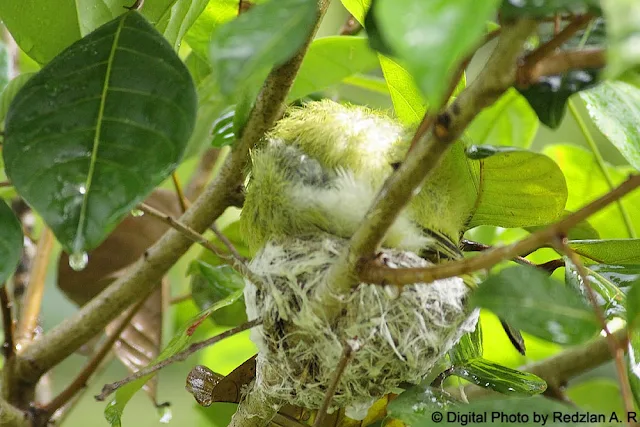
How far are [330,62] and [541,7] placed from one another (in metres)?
0.78

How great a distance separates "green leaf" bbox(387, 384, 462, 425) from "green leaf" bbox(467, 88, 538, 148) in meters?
0.79

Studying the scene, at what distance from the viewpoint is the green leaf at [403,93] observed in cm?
116

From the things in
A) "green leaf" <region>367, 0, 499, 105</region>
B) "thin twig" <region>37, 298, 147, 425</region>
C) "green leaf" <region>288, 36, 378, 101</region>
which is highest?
"green leaf" <region>367, 0, 499, 105</region>

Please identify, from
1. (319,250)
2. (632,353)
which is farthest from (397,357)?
(632,353)

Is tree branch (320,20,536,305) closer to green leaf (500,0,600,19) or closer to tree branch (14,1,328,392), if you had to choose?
green leaf (500,0,600,19)

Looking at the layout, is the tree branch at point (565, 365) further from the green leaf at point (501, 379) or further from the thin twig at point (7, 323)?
the thin twig at point (7, 323)

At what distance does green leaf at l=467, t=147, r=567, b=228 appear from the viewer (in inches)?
38.0

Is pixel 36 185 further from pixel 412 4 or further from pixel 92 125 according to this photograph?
pixel 412 4

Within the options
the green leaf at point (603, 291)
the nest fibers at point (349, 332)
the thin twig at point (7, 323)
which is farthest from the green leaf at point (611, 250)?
the thin twig at point (7, 323)

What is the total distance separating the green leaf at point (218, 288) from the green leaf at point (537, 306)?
2.31 ft

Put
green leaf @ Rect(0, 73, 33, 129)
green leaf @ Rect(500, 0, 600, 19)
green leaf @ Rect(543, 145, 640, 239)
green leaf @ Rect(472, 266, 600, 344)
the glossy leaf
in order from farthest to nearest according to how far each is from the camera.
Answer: green leaf @ Rect(543, 145, 640, 239)
green leaf @ Rect(0, 73, 33, 129)
the glossy leaf
green leaf @ Rect(472, 266, 600, 344)
green leaf @ Rect(500, 0, 600, 19)

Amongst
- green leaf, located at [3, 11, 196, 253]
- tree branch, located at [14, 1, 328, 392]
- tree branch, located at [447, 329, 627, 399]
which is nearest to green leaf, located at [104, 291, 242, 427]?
tree branch, located at [14, 1, 328, 392]

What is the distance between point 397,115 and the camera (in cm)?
124

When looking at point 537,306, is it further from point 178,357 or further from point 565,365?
point 565,365
